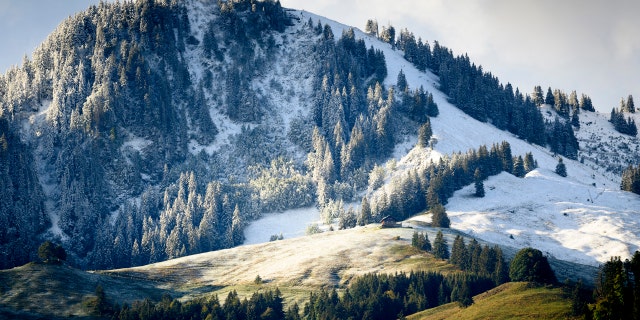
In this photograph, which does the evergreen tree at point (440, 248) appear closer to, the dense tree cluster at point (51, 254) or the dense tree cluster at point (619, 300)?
the dense tree cluster at point (619, 300)

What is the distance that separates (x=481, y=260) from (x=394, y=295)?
2546cm

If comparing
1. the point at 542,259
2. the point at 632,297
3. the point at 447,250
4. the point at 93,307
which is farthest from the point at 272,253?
the point at 632,297

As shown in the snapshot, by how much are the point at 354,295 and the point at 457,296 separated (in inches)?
819

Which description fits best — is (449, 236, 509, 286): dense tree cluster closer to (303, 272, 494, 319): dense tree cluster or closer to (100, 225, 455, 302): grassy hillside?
(303, 272, 494, 319): dense tree cluster

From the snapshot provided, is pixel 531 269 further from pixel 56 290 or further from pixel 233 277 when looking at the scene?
pixel 56 290

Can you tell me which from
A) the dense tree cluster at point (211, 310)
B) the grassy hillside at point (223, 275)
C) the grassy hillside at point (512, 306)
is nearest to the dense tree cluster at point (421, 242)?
the grassy hillside at point (223, 275)

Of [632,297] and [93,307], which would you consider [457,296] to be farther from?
[93,307]

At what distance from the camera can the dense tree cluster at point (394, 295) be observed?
138 m

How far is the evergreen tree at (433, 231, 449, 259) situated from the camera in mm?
171875

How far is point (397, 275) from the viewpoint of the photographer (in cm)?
15388

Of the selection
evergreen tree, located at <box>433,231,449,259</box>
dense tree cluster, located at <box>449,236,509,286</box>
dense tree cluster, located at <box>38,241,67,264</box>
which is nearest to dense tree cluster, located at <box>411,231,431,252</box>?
evergreen tree, located at <box>433,231,449,259</box>

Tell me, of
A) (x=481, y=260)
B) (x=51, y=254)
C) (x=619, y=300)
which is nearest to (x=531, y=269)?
(x=481, y=260)

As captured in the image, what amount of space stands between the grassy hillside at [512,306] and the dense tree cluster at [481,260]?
6.44 meters

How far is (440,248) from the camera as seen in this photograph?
568 feet
